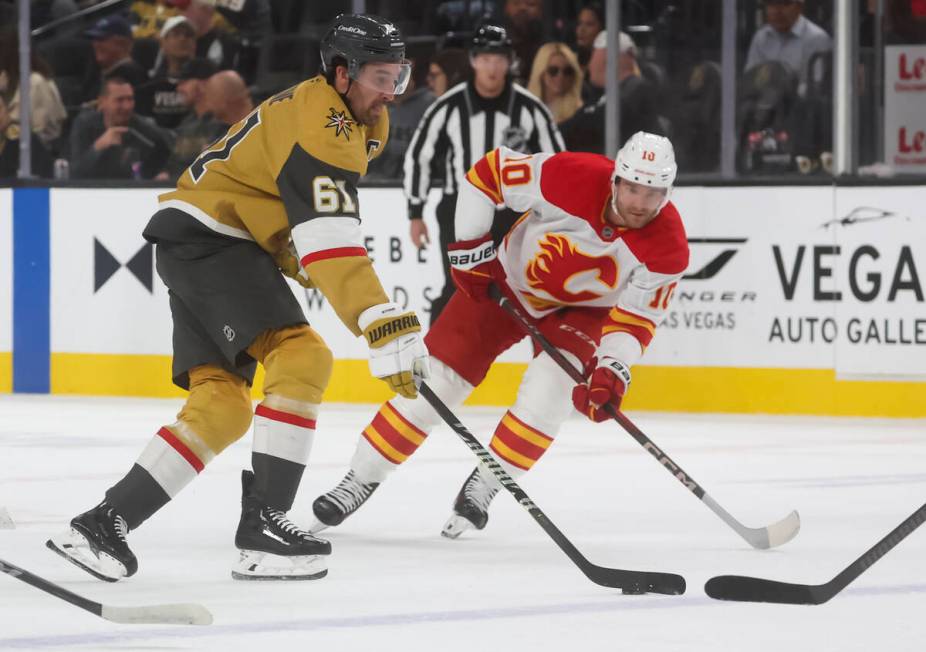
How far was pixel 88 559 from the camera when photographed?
11.0 feet

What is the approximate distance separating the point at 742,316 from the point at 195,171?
3426 mm

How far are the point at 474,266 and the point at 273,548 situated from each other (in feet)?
3.29

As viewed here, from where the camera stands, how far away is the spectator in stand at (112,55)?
8.03m

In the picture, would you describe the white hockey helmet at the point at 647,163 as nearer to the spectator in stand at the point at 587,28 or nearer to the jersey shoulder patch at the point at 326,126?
the jersey shoulder patch at the point at 326,126

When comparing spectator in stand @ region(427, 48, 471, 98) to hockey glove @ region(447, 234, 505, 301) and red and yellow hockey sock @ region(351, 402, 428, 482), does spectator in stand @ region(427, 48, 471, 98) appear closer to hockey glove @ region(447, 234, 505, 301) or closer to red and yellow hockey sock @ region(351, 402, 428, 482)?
hockey glove @ region(447, 234, 505, 301)

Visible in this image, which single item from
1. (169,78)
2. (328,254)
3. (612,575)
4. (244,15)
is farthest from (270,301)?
(244,15)

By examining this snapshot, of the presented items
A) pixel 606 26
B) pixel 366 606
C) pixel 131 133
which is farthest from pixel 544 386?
pixel 131 133

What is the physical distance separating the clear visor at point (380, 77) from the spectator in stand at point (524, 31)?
12.9ft

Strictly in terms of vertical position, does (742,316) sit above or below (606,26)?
below

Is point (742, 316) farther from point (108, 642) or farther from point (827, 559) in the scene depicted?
point (108, 642)

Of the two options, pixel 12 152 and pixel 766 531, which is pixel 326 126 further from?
pixel 12 152

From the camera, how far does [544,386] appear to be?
4.08 meters

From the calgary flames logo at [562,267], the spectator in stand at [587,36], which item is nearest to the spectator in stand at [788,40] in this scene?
the spectator in stand at [587,36]

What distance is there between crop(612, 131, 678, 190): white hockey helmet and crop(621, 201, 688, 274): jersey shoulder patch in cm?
13
